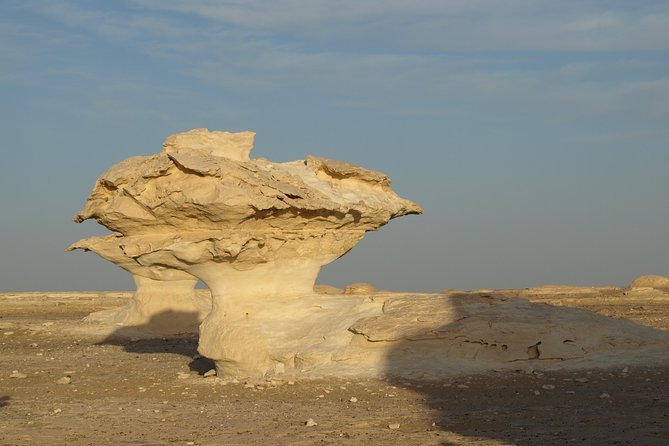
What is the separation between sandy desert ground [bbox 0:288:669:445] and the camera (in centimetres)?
864

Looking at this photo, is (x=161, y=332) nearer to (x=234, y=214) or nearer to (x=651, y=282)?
(x=234, y=214)

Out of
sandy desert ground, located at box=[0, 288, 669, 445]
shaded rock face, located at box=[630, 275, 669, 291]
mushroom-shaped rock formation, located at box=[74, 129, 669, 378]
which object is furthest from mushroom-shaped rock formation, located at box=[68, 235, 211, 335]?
shaded rock face, located at box=[630, 275, 669, 291]

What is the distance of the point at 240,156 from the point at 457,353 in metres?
4.75

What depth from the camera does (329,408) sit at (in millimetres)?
10273

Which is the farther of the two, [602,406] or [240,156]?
[240,156]

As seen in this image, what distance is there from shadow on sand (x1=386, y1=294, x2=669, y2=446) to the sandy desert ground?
18mm

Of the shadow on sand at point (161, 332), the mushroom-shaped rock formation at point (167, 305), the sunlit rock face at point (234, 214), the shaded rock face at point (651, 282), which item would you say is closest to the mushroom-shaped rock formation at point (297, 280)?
the sunlit rock face at point (234, 214)

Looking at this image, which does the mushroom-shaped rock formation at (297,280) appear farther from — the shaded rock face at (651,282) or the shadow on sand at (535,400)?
the shaded rock face at (651,282)

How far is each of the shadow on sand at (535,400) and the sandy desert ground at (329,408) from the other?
0.02m

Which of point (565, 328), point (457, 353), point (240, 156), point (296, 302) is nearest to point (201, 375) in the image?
point (296, 302)

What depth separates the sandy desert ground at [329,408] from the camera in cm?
864

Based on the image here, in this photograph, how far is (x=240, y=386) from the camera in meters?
12.2

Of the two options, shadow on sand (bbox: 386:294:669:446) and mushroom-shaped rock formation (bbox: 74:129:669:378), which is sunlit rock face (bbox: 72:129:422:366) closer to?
mushroom-shaped rock formation (bbox: 74:129:669:378)

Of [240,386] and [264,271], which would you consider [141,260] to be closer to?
[264,271]
